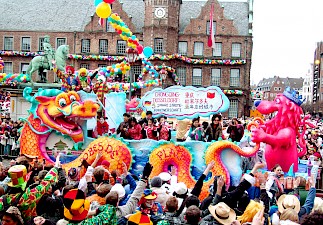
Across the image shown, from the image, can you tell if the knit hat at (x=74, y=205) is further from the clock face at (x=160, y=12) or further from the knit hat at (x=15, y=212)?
the clock face at (x=160, y=12)

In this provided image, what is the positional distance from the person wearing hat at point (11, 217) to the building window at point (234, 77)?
36.8 meters

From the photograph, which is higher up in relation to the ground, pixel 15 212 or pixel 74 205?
pixel 74 205

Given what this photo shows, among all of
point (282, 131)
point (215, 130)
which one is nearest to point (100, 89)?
point (215, 130)

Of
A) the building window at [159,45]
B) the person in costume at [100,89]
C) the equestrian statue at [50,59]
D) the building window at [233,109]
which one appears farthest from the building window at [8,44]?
the person in costume at [100,89]

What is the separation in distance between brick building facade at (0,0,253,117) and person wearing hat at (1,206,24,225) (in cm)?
3391

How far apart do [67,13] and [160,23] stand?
30.7 ft

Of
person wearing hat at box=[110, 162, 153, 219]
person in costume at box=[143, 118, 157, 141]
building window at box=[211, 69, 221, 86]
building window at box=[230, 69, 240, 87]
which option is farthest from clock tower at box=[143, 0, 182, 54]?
person wearing hat at box=[110, 162, 153, 219]

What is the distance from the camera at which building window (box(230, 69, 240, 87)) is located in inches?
1588

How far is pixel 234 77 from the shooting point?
133ft

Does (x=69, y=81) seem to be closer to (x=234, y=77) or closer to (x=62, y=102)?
(x=62, y=102)

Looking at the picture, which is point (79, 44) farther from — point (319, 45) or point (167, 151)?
point (319, 45)

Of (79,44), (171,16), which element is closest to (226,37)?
(171,16)

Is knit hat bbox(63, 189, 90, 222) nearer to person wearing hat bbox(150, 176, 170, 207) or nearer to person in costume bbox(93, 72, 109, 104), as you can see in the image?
person wearing hat bbox(150, 176, 170, 207)

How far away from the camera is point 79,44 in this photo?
135 feet
